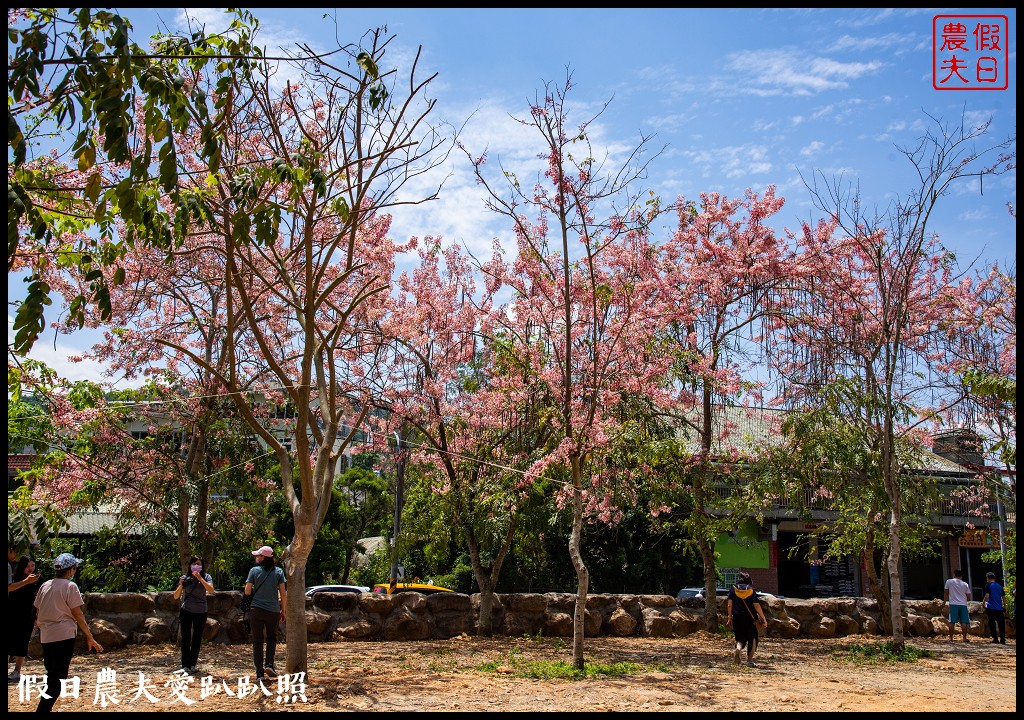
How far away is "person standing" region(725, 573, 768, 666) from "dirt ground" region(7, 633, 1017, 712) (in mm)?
415

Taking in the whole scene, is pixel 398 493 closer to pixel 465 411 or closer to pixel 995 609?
pixel 465 411

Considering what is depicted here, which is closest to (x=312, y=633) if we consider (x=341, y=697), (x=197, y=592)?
(x=197, y=592)

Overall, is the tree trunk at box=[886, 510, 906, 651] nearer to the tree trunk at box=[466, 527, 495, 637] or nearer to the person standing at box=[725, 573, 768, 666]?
the person standing at box=[725, 573, 768, 666]

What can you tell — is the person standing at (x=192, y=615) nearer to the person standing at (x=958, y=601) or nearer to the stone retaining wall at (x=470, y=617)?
the stone retaining wall at (x=470, y=617)

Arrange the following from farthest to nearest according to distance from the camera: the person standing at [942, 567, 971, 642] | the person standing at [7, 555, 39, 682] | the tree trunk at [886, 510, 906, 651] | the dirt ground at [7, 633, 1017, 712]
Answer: the person standing at [942, 567, 971, 642], the tree trunk at [886, 510, 906, 651], the person standing at [7, 555, 39, 682], the dirt ground at [7, 633, 1017, 712]

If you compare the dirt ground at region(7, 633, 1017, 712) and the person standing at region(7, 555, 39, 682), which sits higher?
the person standing at region(7, 555, 39, 682)

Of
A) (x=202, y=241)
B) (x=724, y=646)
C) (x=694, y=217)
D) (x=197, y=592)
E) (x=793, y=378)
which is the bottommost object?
(x=724, y=646)

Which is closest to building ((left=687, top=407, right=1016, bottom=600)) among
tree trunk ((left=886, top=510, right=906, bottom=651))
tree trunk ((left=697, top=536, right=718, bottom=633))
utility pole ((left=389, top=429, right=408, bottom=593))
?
tree trunk ((left=697, top=536, right=718, bottom=633))

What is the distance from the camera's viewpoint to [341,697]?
335 inches

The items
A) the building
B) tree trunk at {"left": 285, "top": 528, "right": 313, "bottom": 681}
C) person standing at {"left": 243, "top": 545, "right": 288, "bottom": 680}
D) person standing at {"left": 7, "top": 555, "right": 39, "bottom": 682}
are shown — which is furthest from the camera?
the building

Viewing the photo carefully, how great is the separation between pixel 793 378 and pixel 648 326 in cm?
370

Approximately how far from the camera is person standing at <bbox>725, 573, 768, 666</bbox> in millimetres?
11812

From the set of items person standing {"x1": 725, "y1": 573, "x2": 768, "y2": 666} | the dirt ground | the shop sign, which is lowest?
the dirt ground

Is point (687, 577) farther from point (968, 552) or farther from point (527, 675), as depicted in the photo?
point (527, 675)
